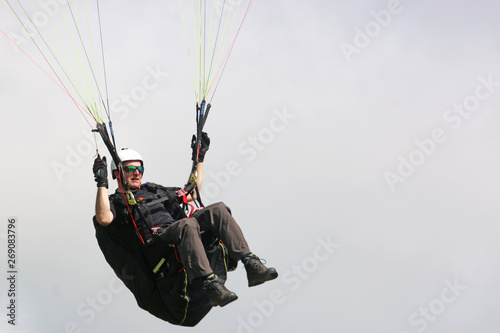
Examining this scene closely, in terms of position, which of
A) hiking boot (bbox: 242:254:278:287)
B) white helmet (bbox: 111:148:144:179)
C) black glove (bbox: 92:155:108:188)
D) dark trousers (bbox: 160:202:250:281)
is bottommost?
hiking boot (bbox: 242:254:278:287)

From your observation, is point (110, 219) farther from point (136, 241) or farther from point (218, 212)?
point (218, 212)

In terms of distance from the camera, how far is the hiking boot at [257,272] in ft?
29.7

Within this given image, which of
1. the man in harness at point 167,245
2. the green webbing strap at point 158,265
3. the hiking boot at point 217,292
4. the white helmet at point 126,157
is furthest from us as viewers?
the white helmet at point 126,157

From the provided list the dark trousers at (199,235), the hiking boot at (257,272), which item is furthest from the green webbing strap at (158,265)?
the hiking boot at (257,272)

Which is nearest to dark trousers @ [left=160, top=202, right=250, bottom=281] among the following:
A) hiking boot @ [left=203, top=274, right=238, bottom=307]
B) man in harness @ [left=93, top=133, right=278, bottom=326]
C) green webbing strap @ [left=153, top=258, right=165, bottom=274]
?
man in harness @ [left=93, top=133, right=278, bottom=326]

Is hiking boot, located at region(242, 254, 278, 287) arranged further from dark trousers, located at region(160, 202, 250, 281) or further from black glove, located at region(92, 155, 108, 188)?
black glove, located at region(92, 155, 108, 188)

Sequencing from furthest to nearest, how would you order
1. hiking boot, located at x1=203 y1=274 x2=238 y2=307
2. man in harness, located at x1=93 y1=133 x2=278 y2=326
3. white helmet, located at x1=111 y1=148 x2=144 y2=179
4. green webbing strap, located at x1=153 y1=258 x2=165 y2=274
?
white helmet, located at x1=111 y1=148 x2=144 y2=179, green webbing strap, located at x1=153 y1=258 x2=165 y2=274, man in harness, located at x1=93 y1=133 x2=278 y2=326, hiking boot, located at x1=203 y1=274 x2=238 y2=307

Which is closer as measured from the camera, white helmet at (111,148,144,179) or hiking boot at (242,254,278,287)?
hiking boot at (242,254,278,287)

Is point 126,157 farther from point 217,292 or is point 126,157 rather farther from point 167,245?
point 217,292

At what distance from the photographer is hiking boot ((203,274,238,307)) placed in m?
8.84

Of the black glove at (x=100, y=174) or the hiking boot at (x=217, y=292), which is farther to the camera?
the black glove at (x=100, y=174)

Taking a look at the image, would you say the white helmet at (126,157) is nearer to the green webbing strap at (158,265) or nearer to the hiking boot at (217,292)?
the green webbing strap at (158,265)

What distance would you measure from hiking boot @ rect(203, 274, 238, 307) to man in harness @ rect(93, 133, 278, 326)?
0.04ft

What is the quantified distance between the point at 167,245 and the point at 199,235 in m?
0.68
